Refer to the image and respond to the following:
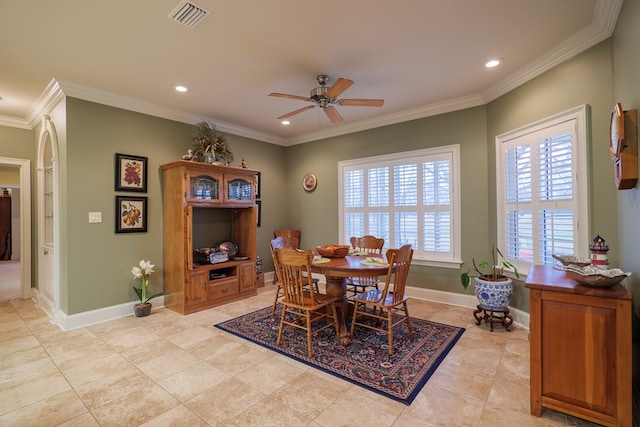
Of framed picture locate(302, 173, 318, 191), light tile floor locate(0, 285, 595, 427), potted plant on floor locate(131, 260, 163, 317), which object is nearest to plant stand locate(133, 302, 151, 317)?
potted plant on floor locate(131, 260, 163, 317)

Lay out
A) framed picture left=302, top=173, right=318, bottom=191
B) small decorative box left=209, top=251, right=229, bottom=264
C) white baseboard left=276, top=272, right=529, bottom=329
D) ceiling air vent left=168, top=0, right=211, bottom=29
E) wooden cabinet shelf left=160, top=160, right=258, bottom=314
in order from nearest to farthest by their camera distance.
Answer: ceiling air vent left=168, top=0, right=211, bottom=29 < wooden cabinet shelf left=160, top=160, right=258, bottom=314 < white baseboard left=276, top=272, right=529, bottom=329 < small decorative box left=209, top=251, right=229, bottom=264 < framed picture left=302, top=173, right=318, bottom=191

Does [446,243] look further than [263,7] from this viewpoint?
Yes

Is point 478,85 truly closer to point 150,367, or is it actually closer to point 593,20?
point 593,20

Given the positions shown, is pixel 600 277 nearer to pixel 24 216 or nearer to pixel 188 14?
pixel 188 14

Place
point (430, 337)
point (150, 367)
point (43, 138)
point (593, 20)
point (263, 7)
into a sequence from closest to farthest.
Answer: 1. point (263, 7)
2. point (593, 20)
3. point (150, 367)
4. point (430, 337)
5. point (43, 138)

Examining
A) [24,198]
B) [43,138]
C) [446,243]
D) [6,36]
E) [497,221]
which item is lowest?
[446,243]

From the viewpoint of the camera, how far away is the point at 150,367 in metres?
2.51

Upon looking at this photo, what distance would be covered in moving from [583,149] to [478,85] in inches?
55.8

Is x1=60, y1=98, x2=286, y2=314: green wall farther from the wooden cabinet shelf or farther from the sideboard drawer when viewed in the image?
the sideboard drawer

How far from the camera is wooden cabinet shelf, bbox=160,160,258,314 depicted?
3.86 meters

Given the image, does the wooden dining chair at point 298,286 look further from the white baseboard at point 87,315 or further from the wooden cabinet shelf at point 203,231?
the white baseboard at point 87,315

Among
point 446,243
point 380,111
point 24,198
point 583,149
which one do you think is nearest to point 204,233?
point 24,198

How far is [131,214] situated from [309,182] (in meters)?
3.00

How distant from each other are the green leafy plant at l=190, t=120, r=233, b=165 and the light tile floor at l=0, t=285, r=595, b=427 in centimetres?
243
